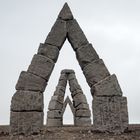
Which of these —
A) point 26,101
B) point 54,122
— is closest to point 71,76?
point 54,122

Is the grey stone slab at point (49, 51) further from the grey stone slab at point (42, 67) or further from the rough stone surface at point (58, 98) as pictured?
the rough stone surface at point (58, 98)

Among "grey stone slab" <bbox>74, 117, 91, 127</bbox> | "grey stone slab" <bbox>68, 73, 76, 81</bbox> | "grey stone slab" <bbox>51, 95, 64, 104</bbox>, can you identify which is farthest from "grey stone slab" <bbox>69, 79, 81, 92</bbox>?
"grey stone slab" <bbox>74, 117, 91, 127</bbox>

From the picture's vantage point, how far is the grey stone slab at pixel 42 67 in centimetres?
1116

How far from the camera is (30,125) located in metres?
10.6

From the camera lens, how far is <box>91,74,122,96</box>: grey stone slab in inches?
Result: 425

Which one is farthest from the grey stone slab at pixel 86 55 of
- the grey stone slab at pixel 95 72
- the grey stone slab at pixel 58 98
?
the grey stone slab at pixel 58 98

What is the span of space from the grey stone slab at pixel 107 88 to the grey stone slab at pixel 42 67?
1.68 meters

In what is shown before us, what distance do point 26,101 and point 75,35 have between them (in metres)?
3.01

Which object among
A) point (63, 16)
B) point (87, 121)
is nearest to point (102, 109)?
point (63, 16)

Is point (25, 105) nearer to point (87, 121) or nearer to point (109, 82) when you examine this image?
point (109, 82)

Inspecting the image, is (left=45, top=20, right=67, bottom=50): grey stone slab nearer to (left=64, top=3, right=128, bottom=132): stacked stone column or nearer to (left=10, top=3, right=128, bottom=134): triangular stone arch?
(left=10, top=3, right=128, bottom=134): triangular stone arch

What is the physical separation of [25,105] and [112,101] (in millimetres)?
2972

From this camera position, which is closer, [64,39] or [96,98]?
[96,98]

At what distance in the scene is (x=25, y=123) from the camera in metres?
10.6
